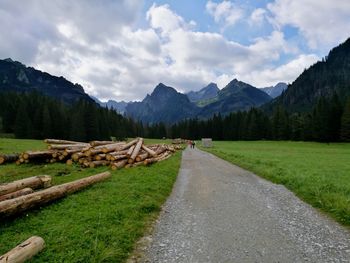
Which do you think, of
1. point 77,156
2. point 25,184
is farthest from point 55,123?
point 25,184

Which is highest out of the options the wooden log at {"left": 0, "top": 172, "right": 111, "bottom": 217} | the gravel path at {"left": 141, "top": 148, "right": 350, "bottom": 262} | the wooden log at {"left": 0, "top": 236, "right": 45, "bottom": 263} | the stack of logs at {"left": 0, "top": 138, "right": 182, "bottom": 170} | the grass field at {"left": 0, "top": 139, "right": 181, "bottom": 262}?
the stack of logs at {"left": 0, "top": 138, "right": 182, "bottom": 170}

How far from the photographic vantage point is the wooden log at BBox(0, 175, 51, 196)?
10.8 metres

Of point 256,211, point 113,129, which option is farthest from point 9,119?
point 256,211

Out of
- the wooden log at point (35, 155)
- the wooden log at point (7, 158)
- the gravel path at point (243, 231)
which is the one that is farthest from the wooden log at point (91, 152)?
the gravel path at point (243, 231)

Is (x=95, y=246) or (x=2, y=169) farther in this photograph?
(x=2, y=169)

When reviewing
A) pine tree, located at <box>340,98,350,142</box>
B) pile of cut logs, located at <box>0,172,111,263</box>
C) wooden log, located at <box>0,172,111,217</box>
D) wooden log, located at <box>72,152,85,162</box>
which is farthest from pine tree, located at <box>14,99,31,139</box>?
Result: pine tree, located at <box>340,98,350,142</box>

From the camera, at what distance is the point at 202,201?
41.5 feet

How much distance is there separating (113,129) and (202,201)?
11437 centimetres

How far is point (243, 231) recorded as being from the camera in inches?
342

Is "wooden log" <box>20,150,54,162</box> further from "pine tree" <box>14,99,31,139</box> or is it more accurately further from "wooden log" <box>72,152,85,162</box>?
"pine tree" <box>14,99,31,139</box>

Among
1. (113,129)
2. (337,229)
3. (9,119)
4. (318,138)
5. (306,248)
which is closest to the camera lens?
(306,248)

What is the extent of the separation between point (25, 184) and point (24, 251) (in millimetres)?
6691

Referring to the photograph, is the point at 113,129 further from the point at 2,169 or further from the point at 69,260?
the point at 69,260

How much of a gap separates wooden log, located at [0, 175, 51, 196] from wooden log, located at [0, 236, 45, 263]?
4986mm
